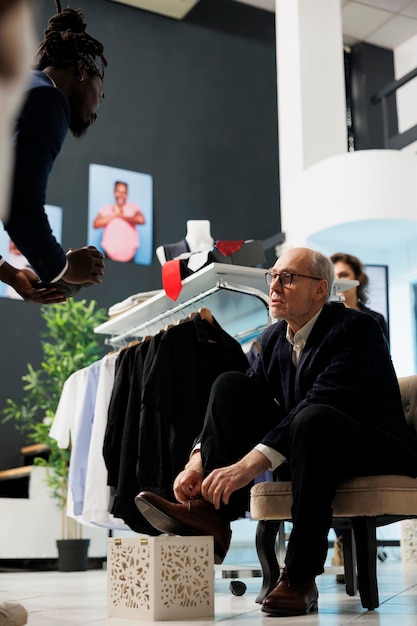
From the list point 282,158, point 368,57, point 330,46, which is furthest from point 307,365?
point 368,57

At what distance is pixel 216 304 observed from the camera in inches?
147

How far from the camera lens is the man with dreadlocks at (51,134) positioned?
150 cm

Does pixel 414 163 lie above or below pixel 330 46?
below

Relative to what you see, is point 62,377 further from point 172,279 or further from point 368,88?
point 368,88

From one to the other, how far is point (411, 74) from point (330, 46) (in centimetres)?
77

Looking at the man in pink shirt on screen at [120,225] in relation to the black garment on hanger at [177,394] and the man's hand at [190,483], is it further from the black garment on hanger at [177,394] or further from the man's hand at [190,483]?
the man's hand at [190,483]

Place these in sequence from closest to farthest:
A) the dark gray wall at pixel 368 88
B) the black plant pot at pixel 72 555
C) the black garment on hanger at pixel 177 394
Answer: the black garment on hanger at pixel 177 394, the black plant pot at pixel 72 555, the dark gray wall at pixel 368 88

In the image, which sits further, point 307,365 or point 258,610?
point 307,365

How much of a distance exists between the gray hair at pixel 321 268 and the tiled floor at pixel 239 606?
92 cm

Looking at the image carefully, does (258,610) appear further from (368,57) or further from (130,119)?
(368,57)

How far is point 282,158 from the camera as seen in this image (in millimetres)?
7004

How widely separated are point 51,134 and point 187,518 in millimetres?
Answer: 1062

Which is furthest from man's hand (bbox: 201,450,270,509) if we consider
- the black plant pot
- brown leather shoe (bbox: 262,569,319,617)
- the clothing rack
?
the black plant pot

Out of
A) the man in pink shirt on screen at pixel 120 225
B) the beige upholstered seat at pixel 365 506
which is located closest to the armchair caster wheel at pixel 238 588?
the beige upholstered seat at pixel 365 506
